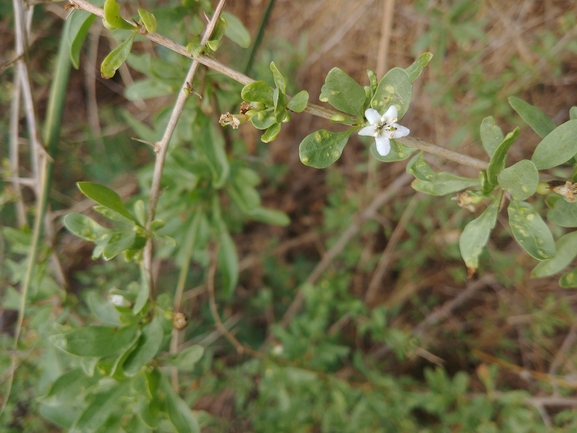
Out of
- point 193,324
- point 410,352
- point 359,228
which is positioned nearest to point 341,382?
point 410,352

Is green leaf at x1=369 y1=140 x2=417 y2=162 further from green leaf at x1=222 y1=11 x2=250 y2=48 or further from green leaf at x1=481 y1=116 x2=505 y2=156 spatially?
green leaf at x1=222 y1=11 x2=250 y2=48

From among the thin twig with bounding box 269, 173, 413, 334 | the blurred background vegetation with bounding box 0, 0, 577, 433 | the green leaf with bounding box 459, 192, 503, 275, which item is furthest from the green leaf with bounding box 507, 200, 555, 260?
the thin twig with bounding box 269, 173, 413, 334

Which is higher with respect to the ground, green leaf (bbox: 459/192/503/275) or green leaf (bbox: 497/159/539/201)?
green leaf (bbox: 497/159/539/201)

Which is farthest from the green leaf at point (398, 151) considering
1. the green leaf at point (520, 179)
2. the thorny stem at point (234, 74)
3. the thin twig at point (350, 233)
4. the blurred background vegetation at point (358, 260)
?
the thin twig at point (350, 233)

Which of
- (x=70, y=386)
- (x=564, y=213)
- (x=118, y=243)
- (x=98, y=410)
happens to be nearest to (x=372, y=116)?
(x=564, y=213)

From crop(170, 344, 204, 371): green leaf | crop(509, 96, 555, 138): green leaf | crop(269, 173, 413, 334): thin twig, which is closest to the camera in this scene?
crop(509, 96, 555, 138): green leaf

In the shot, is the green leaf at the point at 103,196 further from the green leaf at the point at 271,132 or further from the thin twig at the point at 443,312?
the thin twig at the point at 443,312

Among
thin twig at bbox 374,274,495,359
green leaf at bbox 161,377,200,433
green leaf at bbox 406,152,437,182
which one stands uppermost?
green leaf at bbox 406,152,437,182
